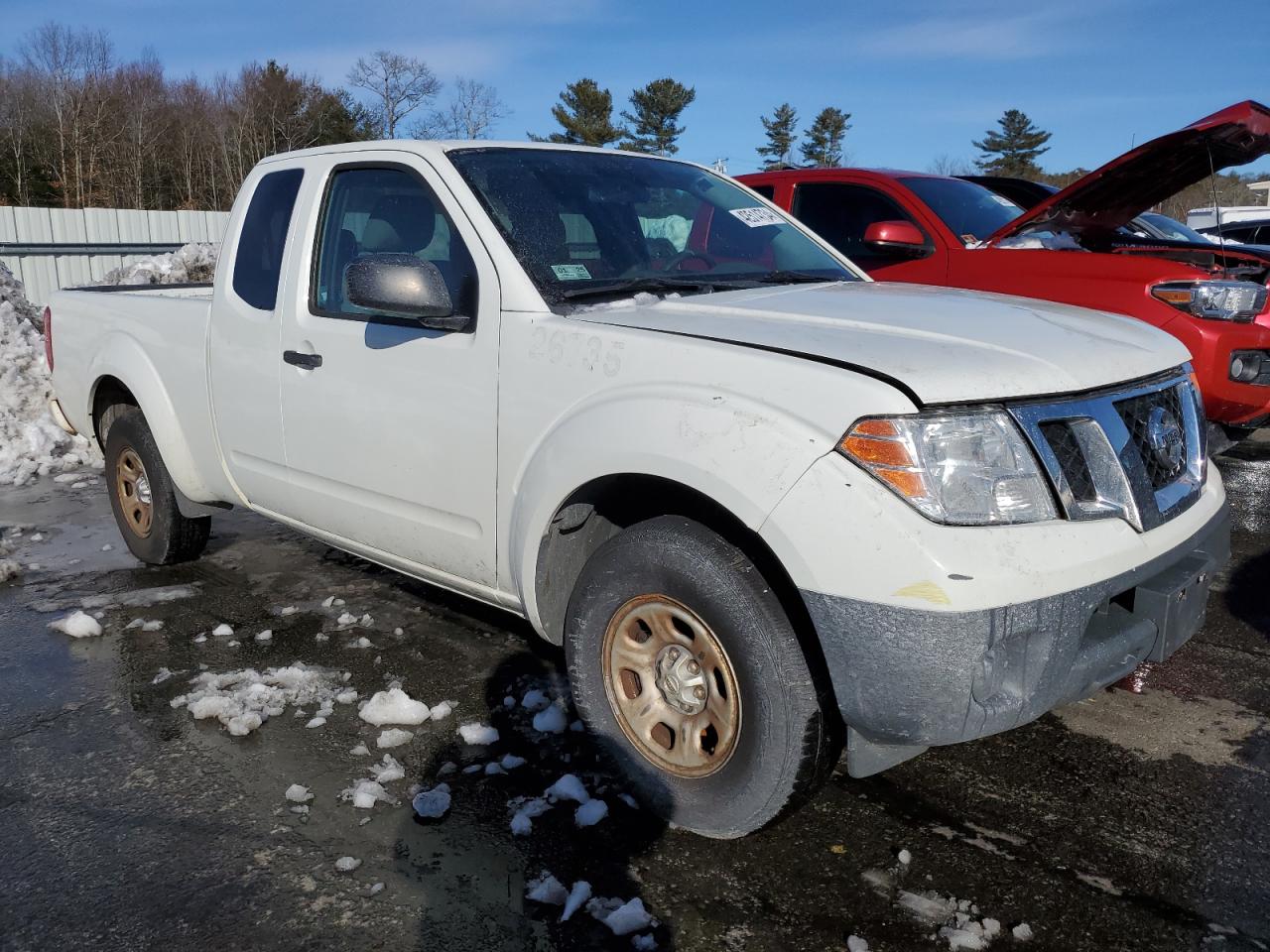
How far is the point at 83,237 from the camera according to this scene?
23.2m

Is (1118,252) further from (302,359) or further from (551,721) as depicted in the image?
(302,359)

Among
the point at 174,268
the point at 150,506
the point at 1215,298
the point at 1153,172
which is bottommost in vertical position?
the point at 150,506

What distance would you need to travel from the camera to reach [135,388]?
4.88 m

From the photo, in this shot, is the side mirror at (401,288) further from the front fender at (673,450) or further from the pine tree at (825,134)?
the pine tree at (825,134)

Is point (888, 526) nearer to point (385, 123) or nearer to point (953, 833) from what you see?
point (953, 833)

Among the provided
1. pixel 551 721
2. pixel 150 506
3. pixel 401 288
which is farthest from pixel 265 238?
pixel 551 721

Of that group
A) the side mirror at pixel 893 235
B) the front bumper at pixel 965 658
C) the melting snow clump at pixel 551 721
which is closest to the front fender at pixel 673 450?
the front bumper at pixel 965 658

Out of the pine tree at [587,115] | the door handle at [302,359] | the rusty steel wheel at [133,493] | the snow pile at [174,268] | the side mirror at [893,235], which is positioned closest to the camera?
the door handle at [302,359]

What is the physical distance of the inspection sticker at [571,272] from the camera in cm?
321

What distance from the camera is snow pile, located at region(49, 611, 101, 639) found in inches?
173

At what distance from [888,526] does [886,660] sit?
0.98ft

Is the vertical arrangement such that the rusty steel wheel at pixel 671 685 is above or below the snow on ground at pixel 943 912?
above

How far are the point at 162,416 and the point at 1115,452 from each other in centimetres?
399

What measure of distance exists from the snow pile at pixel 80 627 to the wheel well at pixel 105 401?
1144 mm
